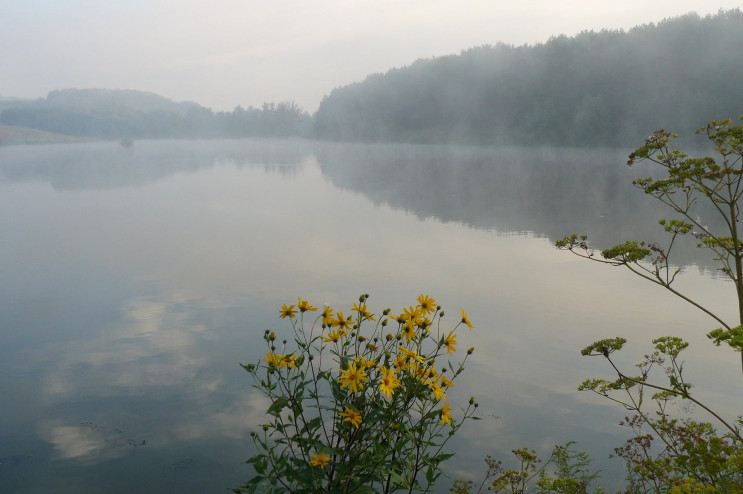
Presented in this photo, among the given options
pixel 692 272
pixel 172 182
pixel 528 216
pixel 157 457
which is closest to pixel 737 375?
pixel 692 272

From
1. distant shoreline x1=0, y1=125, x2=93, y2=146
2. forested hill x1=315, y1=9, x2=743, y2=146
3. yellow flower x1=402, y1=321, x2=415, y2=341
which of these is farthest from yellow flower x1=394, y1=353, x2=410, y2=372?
distant shoreline x1=0, y1=125, x2=93, y2=146

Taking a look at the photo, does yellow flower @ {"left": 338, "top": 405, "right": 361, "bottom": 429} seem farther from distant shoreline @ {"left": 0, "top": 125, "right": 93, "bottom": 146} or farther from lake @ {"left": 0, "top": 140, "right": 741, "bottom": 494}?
distant shoreline @ {"left": 0, "top": 125, "right": 93, "bottom": 146}

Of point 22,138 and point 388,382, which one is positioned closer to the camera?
point 388,382

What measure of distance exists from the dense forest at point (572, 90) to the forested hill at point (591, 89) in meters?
0.10

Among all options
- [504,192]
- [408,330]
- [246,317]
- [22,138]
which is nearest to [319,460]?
[408,330]

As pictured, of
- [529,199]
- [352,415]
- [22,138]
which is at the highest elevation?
[352,415]

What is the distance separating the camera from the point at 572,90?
63.2m

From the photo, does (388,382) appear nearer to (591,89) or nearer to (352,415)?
(352,415)

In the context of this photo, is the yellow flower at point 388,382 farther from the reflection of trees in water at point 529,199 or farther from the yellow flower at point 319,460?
the reflection of trees in water at point 529,199

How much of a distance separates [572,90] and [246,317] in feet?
203

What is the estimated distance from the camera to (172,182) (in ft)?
87.7

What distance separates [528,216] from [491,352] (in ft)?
33.2

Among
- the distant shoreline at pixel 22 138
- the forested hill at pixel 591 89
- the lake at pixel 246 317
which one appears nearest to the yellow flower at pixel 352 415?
the lake at pixel 246 317

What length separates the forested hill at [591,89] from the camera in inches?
2138
